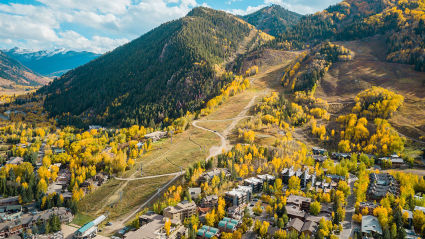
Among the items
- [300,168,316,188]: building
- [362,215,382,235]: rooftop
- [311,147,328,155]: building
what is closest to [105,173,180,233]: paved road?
[300,168,316,188]: building

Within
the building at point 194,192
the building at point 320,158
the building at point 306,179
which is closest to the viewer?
the building at point 194,192

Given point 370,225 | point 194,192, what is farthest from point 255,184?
point 370,225

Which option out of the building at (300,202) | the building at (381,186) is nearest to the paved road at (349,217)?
the building at (381,186)

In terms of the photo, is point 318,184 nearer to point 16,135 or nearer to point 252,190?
point 252,190

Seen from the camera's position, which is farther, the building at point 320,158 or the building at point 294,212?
the building at point 320,158

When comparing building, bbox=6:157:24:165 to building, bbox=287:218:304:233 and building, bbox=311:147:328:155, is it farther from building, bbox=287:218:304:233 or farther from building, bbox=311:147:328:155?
building, bbox=311:147:328:155

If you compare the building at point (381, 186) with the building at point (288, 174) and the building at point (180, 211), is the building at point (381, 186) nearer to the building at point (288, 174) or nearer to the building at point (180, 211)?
the building at point (288, 174)
